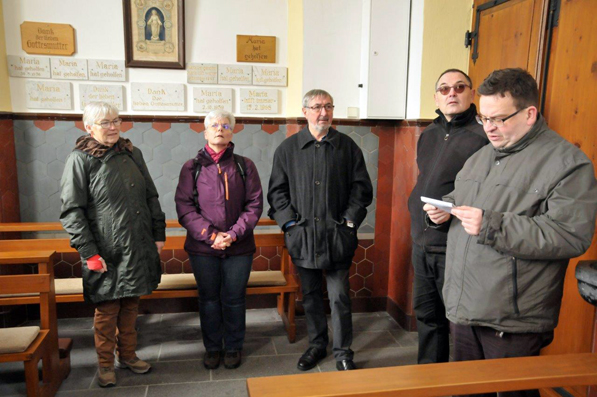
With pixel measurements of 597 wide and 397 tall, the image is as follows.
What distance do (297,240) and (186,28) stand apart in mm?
1709

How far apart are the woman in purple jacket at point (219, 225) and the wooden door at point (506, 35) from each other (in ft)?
5.12

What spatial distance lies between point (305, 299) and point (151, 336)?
111 centimetres

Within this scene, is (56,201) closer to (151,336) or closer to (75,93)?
(75,93)

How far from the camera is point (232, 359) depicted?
2.60 meters

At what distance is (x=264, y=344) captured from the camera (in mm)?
2895

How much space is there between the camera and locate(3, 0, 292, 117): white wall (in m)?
2.93

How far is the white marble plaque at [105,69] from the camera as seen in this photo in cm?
302

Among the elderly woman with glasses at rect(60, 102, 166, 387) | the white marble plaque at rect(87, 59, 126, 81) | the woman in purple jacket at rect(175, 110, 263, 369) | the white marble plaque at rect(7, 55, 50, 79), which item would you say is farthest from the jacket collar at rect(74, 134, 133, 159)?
the white marble plaque at rect(7, 55, 50, 79)

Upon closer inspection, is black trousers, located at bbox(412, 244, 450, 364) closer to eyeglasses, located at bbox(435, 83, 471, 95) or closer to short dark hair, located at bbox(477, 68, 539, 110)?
eyeglasses, located at bbox(435, 83, 471, 95)

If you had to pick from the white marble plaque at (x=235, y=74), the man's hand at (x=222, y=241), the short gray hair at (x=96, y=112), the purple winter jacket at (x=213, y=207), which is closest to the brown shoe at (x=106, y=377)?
the purple winter jacket at (x=213, y=207)

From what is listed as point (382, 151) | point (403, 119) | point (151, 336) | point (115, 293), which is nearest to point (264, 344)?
point (151, 336)

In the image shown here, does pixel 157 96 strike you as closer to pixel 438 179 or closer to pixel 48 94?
pixel 48 94

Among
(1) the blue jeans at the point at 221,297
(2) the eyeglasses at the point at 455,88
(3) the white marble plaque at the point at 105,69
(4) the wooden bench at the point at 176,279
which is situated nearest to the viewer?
(2) the eyeglasses at the point at 455,88

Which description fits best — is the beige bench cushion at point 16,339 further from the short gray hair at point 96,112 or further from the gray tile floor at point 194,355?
the short gray hair at point 96,112
